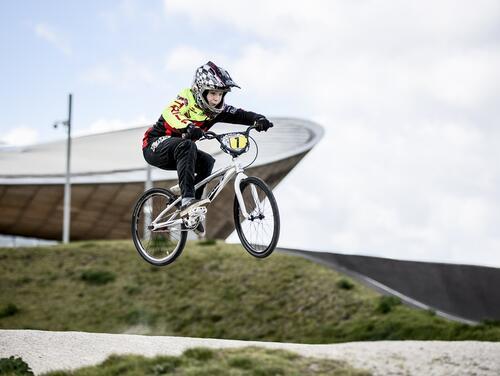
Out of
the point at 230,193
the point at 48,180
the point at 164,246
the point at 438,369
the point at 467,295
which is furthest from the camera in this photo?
the point at 48,180

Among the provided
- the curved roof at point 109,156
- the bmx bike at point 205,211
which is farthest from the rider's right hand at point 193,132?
the curved roof at point 109,156

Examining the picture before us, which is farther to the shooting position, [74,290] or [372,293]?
[74,290]

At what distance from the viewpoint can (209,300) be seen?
42.6 metres

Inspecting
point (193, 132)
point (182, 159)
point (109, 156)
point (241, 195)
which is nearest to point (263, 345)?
point (241, 195)

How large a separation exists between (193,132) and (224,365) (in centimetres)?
1291

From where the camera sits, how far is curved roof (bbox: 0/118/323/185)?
7175 cm

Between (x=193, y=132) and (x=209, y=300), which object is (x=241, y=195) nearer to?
(x=193, y=132)

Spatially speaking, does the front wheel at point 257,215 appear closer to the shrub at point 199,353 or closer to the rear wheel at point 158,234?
the rear wheel at point 158,234

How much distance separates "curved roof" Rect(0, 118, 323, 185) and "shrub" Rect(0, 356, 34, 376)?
Result: 48290mm

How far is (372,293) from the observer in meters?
41.8

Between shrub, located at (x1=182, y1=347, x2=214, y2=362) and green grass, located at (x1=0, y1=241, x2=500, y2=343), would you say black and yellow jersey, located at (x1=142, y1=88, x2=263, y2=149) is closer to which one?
shrub, located at (x1=182, y1=347, x2=214, y2=362)

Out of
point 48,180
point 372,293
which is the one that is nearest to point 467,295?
point 372,293

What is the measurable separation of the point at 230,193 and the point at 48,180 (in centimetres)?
1773

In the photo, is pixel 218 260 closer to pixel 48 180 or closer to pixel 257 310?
pixel 257 310
